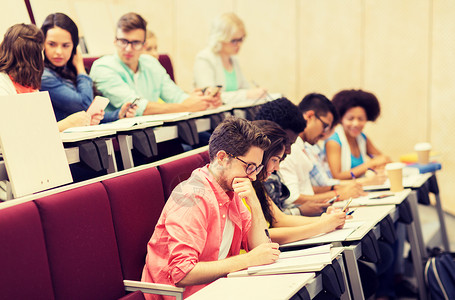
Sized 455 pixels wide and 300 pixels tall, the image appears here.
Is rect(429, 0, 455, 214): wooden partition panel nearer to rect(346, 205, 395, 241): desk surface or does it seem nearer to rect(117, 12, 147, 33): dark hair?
rect(346, 205, 395, 241): desk surface

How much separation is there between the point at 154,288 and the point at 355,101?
210 centimetres

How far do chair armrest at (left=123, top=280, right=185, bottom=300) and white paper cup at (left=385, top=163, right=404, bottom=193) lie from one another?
1.51 meters

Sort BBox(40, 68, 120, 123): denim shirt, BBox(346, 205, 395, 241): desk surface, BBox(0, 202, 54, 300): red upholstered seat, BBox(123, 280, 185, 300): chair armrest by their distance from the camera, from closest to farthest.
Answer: BBox(0, 202, 54, 300): red upholstered seat < BBox(123, 280, 185, 300): chair armrest < BBox(346, 205, 395, 241): desk surface < BBox(40, 68, 120, 123): denim shirt

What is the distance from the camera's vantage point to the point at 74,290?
1.73 m

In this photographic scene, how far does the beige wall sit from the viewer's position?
189 inches

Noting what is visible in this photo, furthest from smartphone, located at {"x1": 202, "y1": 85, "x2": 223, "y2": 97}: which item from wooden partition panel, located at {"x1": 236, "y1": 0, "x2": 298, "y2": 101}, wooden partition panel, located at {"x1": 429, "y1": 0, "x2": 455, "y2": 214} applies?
wooden partition panel, located at {"x1": 429, "y1": 0, "x2": 455, "y2": 214}

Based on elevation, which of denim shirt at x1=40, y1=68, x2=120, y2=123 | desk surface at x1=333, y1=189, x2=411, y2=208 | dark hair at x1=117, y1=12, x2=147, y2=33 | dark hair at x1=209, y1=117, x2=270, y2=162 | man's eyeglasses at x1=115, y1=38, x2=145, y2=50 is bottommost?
desk surface at x1=333, y1=189, x2=411, y2=208

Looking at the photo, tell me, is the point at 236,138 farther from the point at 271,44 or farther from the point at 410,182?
the point at 271,44

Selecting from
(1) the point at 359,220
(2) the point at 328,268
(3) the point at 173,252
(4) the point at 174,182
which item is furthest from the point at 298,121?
(3) the point at 173,252

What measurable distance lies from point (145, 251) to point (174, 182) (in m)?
0.28

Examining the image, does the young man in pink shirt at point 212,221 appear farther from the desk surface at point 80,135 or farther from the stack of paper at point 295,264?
the desk surface at point 80,135

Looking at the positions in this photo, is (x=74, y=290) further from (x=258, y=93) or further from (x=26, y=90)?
(x=258, y=93)

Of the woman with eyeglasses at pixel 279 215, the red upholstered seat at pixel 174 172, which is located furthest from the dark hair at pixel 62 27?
the woman with eyeglasses at pixel 279 215

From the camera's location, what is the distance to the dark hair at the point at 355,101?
3.57 meters
